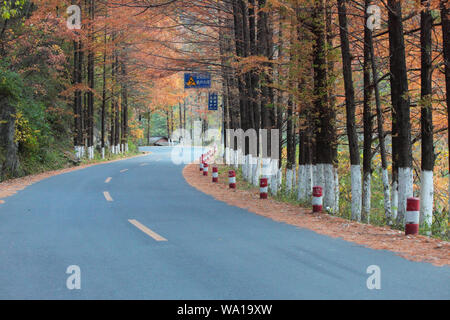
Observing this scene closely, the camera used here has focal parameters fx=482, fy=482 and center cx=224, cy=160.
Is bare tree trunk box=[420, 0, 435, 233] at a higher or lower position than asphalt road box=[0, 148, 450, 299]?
higher

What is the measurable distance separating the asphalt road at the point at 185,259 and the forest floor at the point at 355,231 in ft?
1.58

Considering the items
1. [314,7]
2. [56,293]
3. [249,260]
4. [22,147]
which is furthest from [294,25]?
[22,147]

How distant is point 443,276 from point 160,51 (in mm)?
20857

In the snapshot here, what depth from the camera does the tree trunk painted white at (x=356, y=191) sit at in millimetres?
14142

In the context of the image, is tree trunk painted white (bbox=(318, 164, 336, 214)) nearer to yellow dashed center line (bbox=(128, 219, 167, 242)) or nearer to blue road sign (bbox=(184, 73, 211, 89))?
yellow dashed center line (bbox=(128, 219, 167, 242))

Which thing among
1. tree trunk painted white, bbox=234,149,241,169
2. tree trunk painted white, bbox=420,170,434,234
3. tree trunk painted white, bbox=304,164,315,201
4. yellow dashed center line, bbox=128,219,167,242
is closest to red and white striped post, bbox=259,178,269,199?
tree trunk painted white, bbox=304,164,315,201

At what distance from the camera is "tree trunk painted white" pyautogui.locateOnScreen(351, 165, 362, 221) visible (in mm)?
14142

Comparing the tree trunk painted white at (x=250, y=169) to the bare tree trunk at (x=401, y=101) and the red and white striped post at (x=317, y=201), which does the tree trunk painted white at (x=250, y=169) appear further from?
the bare tree trunk at (x=401, y=101)

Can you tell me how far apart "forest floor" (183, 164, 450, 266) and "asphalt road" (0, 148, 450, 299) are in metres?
0.48

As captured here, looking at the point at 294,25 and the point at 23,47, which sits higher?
the point at 23,47

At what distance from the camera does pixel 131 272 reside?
6590 mm

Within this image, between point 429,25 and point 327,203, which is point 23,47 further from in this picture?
point 429,25

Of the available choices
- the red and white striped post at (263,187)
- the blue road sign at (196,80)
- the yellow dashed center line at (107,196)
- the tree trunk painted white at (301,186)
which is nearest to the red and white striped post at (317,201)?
the red and white striped post at (263,187)
